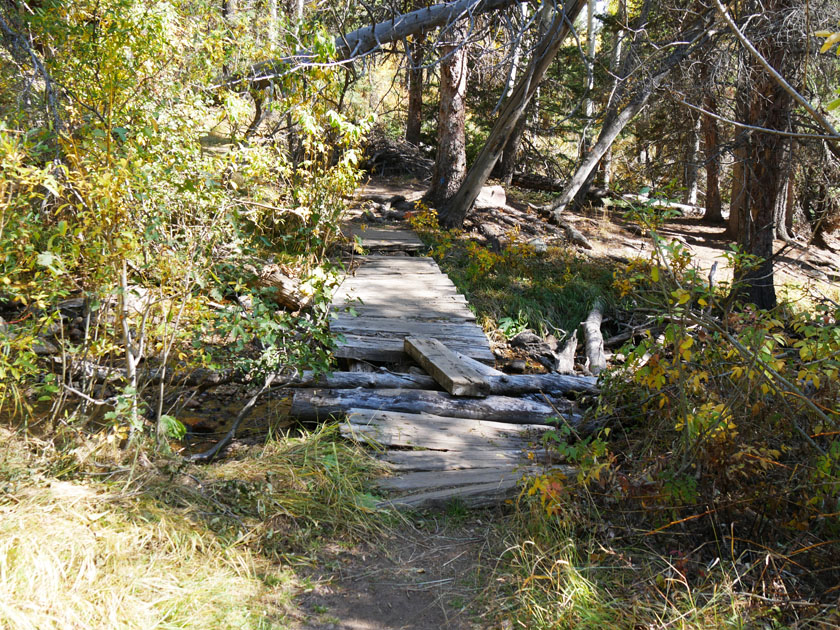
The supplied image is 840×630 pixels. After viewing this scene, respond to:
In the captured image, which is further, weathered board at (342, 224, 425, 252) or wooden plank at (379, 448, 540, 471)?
weathered board at (342, 224, 425, 252)

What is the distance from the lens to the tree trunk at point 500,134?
922 centimetres

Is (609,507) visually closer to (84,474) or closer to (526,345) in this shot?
(84,474)

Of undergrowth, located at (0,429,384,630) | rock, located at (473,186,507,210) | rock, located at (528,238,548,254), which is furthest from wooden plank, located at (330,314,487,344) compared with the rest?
rock, located at (473,186,507,210)

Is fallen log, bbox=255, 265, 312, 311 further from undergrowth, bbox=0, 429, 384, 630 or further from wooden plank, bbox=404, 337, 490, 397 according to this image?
undergrowth, bbox=0, 429, 384, 630

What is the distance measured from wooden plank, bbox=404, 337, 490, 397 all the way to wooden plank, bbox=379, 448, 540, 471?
0.90 m

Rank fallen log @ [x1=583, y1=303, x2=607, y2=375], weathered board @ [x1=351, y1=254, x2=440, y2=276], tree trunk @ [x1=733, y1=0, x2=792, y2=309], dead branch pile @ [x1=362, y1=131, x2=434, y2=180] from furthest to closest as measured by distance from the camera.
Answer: dead branch pile @ [x1=362, y1=131, x2=434, y2=180] < weathered board @ [x1=351, y1=254, x2=440, y2=276] < tree trunk @ [x1=733, y1=0, x2=792, y2=309] < fallen log @ [x1=583, y1=303, x2=607, y2=375]

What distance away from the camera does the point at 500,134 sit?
1084 centimetres

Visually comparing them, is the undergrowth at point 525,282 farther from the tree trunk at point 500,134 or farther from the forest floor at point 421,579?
the forest floor at point 421,579

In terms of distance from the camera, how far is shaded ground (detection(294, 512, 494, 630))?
291 cm

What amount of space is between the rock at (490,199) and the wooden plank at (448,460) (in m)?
9.47

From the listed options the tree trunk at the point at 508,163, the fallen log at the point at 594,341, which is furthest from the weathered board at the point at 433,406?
the tree trunk at the point at 508,163

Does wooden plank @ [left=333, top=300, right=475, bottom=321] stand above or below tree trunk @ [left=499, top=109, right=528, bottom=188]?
below

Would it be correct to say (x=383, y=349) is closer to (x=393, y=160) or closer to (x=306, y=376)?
(x=306, y=376)

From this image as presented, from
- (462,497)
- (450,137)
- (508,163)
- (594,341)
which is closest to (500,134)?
(450,137)
